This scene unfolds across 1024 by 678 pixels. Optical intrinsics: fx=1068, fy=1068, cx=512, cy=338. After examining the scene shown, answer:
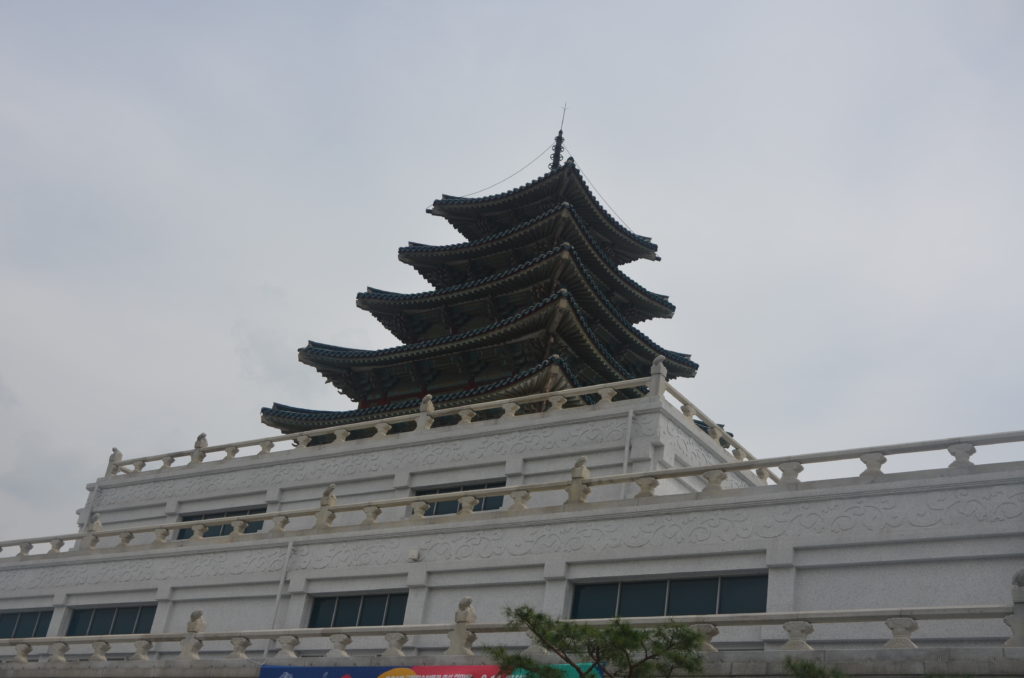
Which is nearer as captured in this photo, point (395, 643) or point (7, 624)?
point (395, 643)

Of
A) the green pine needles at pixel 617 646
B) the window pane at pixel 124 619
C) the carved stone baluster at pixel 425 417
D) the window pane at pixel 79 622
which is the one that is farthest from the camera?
the window pane at pixel 79 622

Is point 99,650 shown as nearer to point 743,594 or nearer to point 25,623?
point 25,623

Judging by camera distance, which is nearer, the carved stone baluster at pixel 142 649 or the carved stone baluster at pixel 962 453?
the carved stone baluster at pixel 962 453

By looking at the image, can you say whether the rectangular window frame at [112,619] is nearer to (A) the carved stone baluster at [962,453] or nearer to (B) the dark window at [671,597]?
(B) the dark window at [671,597]

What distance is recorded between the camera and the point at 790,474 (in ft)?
66.6

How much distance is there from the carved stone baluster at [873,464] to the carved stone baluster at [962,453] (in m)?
1.16

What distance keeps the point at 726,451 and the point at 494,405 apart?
643 centimetres

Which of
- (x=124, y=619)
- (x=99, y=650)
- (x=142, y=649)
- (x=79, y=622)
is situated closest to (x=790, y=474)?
(x=142, y=649)

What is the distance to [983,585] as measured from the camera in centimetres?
1773

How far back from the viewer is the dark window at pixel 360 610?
80.8 ft

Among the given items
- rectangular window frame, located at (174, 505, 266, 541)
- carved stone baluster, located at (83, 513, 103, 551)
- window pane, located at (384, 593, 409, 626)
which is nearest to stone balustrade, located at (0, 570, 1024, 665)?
window pane, located at (384, 593, 409, 626)

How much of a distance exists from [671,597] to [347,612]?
8553 mm

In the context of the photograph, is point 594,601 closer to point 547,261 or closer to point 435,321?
point 547,261

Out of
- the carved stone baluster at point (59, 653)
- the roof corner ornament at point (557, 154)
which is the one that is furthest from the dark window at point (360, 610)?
the roof corner ornament at point (557, 154)
